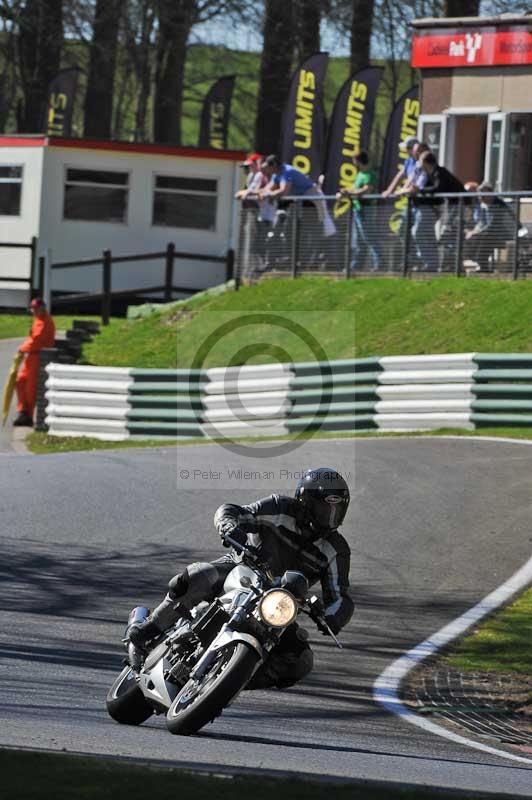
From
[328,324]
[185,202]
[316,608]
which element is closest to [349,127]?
[185,202]

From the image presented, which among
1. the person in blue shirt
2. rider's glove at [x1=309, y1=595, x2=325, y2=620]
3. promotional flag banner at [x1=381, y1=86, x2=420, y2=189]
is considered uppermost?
promotional flag banner at [x1=381, y1=86, x2=420, y2=189]

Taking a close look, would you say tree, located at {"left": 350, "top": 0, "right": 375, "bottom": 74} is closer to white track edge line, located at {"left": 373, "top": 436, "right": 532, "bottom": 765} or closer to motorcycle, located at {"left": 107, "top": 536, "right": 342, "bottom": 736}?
white track edge line, located at {"left": 373, "top": 436, "right": 532, "bottom": 765}

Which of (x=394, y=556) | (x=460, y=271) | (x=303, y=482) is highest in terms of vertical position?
(x=460, y=271)

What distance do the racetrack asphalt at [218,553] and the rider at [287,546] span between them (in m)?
0.66

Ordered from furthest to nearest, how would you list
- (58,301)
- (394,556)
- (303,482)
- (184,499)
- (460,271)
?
(58,301)
(460,271)
(184,499)
(394,556)
(303,482)

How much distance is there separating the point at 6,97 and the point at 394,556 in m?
46.5

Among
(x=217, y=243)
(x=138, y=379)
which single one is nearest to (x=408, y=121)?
(x=217, y=243)

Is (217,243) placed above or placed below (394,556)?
above

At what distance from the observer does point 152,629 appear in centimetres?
779

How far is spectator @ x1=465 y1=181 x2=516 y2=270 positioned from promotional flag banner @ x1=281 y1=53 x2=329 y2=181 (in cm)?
963

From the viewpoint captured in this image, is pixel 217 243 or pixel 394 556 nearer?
pixel 394 556

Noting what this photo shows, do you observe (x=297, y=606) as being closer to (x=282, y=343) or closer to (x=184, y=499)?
(x=184, y=499)

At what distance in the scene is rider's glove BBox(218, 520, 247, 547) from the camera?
297 inches
